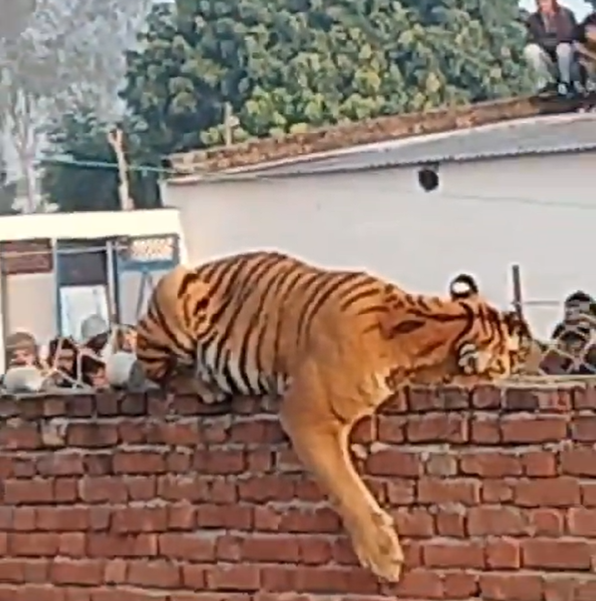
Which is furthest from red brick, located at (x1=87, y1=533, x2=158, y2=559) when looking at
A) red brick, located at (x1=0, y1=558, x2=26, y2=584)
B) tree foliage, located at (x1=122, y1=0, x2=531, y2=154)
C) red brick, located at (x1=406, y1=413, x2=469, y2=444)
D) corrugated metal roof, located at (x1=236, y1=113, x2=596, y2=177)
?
tree foliage, located at (x1=122, y1=0, x2=531, y2=154)

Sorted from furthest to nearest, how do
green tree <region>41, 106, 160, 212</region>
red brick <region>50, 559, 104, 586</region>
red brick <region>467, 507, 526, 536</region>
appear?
green tree <region>41, 106, 160, 212</region> < red brick <region>50, 559, 104, 586</region> < red brick <region>467, 507, 526, 536</region>

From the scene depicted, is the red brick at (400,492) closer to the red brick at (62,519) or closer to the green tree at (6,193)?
the red brick at (62,519)

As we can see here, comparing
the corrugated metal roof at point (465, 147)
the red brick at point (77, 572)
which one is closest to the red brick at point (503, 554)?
the red brick at point (77, 572)

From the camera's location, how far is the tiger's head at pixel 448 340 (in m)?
4.82

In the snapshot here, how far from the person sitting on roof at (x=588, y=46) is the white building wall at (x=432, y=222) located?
4.97 feet

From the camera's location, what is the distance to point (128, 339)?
22.5 feet

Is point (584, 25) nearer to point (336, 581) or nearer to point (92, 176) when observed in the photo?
point (336, 581)

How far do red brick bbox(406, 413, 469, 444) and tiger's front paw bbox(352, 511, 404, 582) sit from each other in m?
0.23

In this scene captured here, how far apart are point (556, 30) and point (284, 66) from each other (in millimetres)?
9824

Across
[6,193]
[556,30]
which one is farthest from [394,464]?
[6,193]

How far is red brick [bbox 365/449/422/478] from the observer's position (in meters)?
4.81

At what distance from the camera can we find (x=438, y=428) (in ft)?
15.7

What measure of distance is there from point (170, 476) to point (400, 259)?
9.15 metres

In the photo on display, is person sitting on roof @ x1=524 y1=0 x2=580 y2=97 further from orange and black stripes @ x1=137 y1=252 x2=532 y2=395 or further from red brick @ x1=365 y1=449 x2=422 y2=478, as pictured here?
red brick @ x1=365 y1=449 x2=422 y2=478
